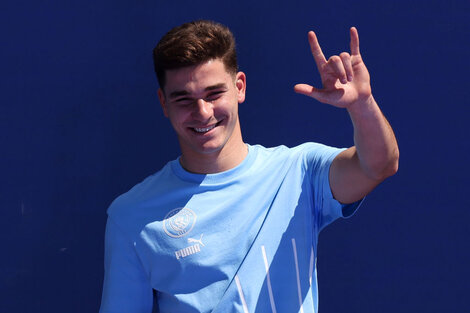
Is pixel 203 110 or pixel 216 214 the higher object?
pixel 203 110

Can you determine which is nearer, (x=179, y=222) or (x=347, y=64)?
(x=347, y=64)

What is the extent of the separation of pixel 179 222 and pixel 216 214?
0.36 feet

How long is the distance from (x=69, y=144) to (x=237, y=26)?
710mm

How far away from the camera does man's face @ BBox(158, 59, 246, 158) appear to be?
179 cm

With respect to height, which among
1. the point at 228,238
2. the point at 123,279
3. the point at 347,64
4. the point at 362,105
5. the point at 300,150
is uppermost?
the point at 347,64

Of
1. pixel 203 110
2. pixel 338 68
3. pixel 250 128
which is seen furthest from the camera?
pixel 250 128

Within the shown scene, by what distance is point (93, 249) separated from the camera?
7.37ft

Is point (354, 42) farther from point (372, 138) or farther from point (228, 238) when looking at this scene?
point (228, 238)

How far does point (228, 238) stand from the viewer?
179 cm

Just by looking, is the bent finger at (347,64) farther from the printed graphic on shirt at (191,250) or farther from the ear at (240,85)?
the printed graphic on shirt at (191,250)

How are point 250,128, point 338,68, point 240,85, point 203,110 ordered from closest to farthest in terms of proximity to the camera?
point 338,68, point 203,110, point 240,85, point 250,128

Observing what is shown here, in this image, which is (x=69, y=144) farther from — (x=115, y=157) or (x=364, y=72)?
(x=364, y=72)

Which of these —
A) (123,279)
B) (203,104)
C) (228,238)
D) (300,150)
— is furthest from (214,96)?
(123,279)

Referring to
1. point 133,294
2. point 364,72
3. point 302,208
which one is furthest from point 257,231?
point 364,72
